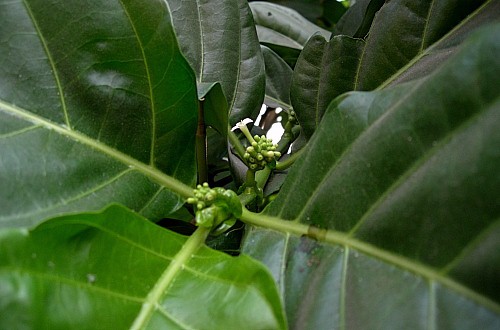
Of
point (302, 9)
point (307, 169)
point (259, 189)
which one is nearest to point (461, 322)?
point (307, 169)

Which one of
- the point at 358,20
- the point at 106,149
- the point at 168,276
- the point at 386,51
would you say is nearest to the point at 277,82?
the point at 358,20

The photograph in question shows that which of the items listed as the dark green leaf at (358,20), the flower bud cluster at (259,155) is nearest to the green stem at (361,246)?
the flower bud cluster at (259,155)

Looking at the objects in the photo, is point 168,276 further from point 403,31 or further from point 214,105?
point 403,31

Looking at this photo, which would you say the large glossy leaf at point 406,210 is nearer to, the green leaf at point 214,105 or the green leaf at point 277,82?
the green leaf at point 214,105

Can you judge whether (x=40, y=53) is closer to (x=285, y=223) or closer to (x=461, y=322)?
(x=285, y=223)

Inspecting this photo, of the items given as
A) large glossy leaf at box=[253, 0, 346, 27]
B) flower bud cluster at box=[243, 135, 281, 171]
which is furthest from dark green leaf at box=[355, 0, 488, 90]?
A: large glossy leaf at box=[253, 0, 346, 27]

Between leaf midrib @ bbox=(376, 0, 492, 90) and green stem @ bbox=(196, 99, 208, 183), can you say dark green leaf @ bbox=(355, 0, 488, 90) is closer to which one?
leaf midrib @ bbox=(376, 0, 492, 90)
